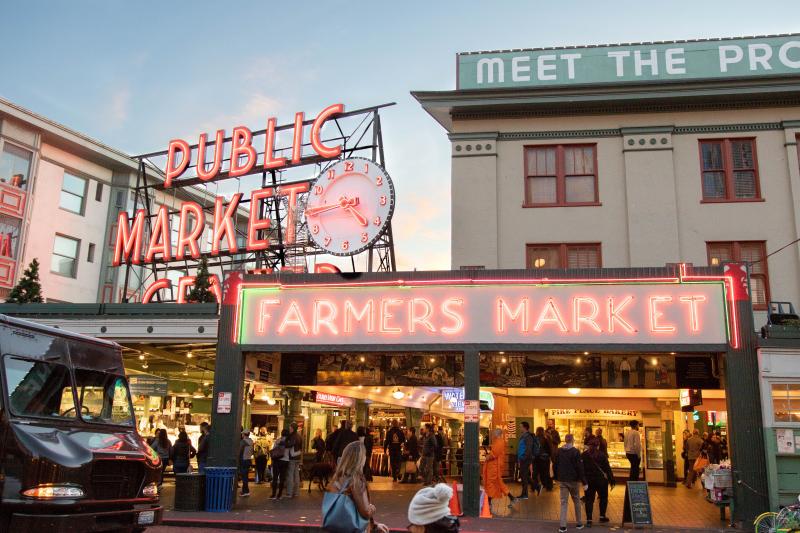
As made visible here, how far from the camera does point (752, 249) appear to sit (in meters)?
20.8

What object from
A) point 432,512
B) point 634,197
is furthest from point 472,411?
point 432,512

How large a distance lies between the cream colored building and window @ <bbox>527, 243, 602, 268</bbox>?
0.03m

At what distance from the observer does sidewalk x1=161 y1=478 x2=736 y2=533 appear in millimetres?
15578

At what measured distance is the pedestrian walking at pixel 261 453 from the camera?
24.8 meters

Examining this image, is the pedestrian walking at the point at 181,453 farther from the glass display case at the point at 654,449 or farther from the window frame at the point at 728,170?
the window frame at the point at 728,170

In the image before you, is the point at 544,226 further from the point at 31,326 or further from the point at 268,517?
the point at 31,326

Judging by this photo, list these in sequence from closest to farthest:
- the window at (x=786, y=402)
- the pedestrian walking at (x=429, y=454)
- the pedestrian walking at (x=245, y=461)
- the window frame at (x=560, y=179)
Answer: the window at (x=786, y=402) → the pedestrian walking at (x=245, y=461) → the window frame at (x=560, y=179) → the pedestrian walking at (x=429, y=454)

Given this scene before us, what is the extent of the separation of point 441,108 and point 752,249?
9.50 meters

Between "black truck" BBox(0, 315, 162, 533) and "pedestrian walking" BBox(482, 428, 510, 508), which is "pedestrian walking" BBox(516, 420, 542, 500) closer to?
"pedestrian walking" BBox(482, 428, 510, 508)

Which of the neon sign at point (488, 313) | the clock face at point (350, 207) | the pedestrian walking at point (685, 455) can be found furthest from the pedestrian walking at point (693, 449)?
the clock face at point (350, 207)

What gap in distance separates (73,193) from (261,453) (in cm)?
2385

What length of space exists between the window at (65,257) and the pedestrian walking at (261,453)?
18907mm

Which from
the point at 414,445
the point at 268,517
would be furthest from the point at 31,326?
the point at 414,445

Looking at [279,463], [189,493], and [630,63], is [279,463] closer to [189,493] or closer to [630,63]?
[189,493]
